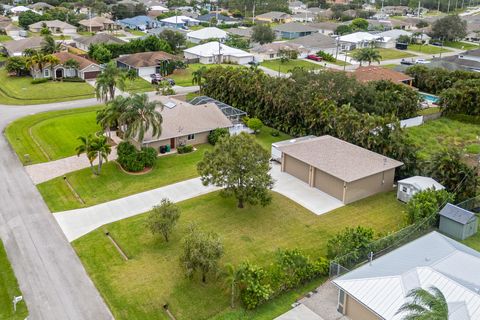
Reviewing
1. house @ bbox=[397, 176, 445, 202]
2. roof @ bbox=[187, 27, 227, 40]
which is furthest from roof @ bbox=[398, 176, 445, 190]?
roof @ bbox=[187, 27, 227, 40]

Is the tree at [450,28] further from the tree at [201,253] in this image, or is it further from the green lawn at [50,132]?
the tree at [201,253]

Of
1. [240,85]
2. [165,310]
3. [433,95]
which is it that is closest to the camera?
[165,310]

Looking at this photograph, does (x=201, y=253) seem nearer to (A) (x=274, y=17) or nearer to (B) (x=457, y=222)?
(B) (x=457, y=222)

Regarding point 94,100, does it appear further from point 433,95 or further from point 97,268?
point 433,95

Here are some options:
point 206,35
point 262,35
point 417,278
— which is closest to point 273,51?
point 262,35

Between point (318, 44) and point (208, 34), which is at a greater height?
point (208, 34)

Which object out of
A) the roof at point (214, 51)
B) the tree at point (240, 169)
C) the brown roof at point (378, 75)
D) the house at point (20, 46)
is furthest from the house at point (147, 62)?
the tree at point (240, 169)

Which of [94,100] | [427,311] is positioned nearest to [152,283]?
[427,311]
